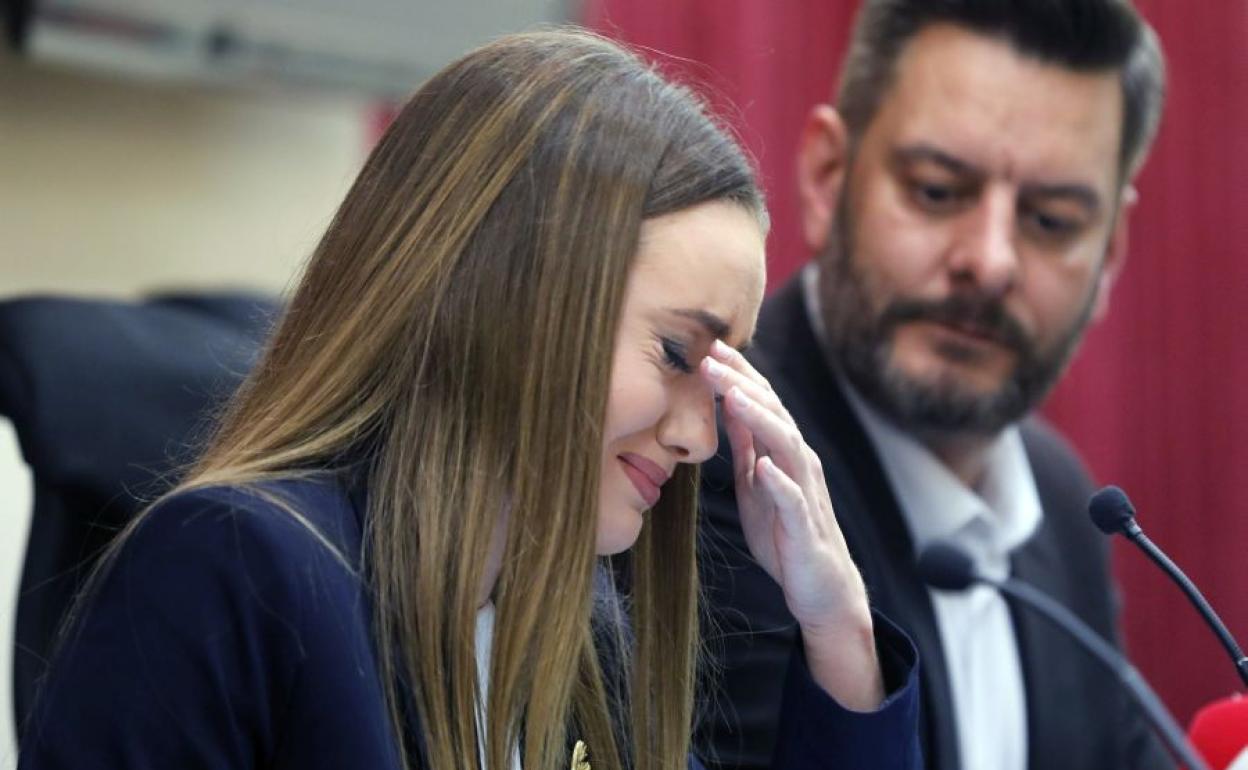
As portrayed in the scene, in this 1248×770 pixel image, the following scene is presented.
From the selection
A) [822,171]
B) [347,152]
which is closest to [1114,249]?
[822,171]

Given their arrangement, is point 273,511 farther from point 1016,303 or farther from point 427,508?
point 1016,303

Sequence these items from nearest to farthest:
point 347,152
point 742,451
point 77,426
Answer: point 742,451
point 77,426
point 347,152

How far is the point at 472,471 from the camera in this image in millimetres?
868

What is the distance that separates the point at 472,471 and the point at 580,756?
188mm

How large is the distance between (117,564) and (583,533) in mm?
234

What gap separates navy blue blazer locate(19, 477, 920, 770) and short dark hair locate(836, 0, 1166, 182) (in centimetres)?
77

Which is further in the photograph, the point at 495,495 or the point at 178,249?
the point at 178,249

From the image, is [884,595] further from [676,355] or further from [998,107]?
[998,107]

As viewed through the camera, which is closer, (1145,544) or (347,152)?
(1145,544)

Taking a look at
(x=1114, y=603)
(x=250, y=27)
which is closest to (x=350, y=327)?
(x=1114, y=603)

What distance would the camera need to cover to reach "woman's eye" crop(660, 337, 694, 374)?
89 cm

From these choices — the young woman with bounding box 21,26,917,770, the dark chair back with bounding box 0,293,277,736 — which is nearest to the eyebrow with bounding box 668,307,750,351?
the young woman with bounding box 21,26,917,770

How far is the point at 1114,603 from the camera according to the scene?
148 centimetres

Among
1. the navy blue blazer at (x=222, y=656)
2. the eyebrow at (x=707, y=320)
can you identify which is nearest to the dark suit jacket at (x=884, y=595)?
the eyebrow at (x=707, y=320)
